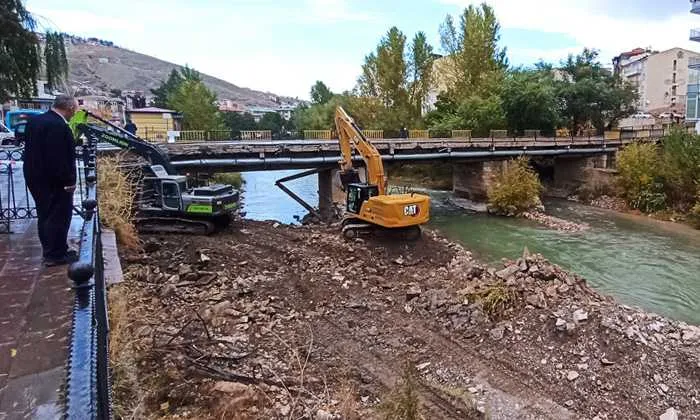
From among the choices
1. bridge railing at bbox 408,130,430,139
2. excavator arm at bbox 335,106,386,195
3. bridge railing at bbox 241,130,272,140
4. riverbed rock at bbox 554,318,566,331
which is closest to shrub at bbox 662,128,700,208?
bridge railing at bbox 408,130,430,139

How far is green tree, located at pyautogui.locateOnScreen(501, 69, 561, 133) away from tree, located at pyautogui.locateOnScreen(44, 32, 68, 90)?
28608 millimetres

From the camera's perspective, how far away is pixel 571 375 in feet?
22.5

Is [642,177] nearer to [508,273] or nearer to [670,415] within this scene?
[508,273]

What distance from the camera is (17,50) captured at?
12.6m

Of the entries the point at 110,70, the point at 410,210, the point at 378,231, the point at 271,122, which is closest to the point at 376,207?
the point at 410,210

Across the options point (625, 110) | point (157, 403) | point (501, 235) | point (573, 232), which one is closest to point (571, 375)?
point (157, 403)

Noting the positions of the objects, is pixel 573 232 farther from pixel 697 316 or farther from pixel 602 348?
pixel 602 348

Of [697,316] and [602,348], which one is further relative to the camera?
[697,316]

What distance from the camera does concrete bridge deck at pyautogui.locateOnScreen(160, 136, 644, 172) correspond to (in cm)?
1986

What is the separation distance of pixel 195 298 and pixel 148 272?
4.99 feet

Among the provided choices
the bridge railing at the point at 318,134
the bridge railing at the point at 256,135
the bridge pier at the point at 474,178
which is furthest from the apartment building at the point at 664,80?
the bridge railing at the point at 256,135

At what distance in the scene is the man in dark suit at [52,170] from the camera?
4.37 m

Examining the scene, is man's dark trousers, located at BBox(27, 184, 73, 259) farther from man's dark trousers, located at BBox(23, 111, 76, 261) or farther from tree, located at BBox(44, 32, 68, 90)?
tree, located at BBox(44, 32, 68, 90)

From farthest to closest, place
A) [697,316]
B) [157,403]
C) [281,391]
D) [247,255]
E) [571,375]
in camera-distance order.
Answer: [247,255]
[697,316]
[571,375]
[281,391]
[157,403]
